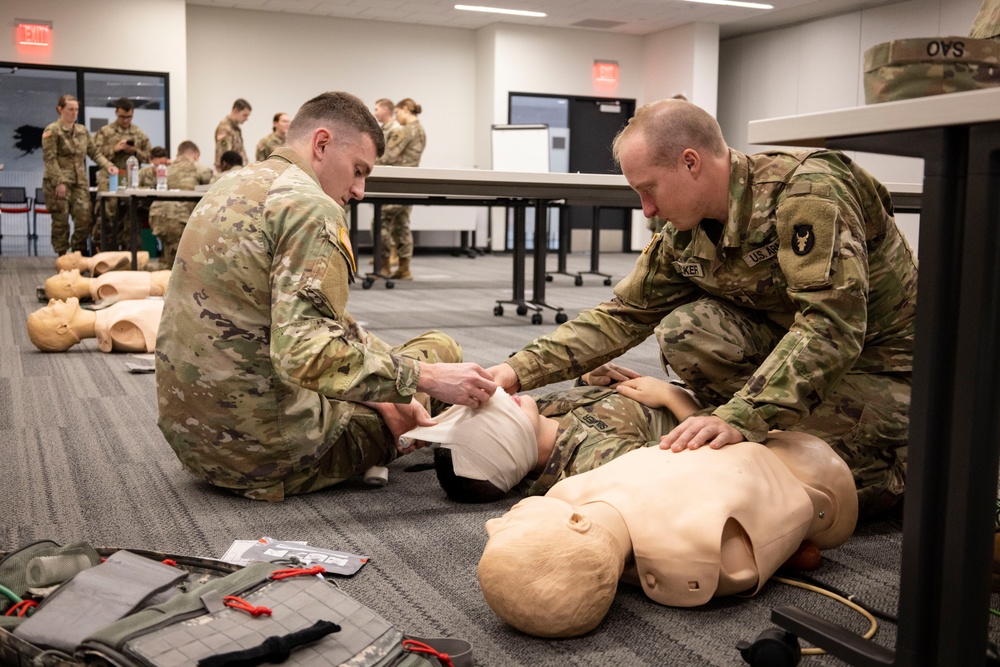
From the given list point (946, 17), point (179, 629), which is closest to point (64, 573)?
point (179, 629)

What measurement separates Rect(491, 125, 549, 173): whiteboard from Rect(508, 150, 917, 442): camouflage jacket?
118 inches

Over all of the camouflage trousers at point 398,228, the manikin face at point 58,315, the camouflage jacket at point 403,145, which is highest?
the camouflage jacket at point 403,145

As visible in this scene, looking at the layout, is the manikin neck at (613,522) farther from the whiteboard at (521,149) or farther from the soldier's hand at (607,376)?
the whiteboard at (521,149)

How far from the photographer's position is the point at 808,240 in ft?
5.56

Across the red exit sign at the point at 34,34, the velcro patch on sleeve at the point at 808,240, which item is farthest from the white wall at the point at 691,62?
the velcro patch on sleeve at the point at 808,240

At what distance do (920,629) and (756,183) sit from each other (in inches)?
40.2

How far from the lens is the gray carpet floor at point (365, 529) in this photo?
1.42 m

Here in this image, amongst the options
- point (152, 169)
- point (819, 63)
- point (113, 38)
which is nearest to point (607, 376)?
point (152, 169)

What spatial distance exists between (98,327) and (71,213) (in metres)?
6.09

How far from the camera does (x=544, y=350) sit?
2201mm

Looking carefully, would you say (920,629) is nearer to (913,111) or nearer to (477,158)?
(913,111)

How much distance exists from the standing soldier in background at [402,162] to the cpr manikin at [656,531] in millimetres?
6987

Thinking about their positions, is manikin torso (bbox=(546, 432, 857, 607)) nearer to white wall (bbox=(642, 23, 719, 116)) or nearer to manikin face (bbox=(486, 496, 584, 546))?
manikin face (bbox=(486, 496, 584, 546))

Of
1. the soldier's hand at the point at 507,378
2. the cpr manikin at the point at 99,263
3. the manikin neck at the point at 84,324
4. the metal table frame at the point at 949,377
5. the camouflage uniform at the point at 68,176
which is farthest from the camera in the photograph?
the camouflage uniform at the point at 68,176
